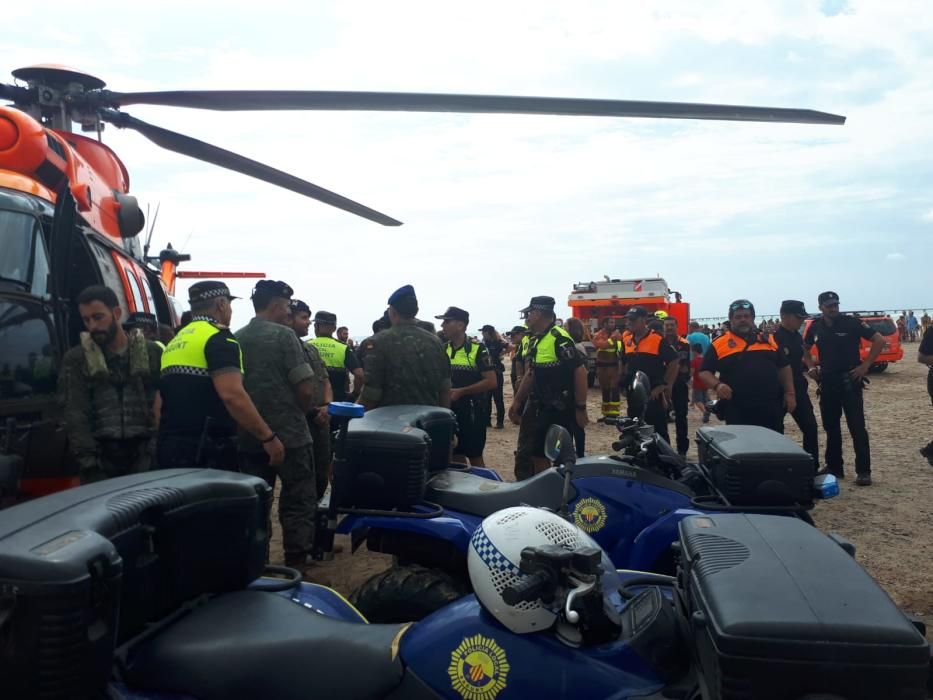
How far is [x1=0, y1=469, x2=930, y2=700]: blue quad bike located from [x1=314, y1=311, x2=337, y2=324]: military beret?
5122mm

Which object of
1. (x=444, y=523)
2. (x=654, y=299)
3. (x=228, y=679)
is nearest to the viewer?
(x=228, y=679)

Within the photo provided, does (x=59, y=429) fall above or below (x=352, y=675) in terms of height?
above

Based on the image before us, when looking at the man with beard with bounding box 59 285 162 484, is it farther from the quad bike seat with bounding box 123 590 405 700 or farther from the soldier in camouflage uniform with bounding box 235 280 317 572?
the quad bike seat with bounding box 123 590 405 700

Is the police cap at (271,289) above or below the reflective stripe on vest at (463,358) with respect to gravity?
above

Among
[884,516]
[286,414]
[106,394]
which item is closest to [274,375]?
[286,414]

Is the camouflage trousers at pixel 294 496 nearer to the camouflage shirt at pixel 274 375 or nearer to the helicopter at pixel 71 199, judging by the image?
the camouflage shirt at pixel 274 375

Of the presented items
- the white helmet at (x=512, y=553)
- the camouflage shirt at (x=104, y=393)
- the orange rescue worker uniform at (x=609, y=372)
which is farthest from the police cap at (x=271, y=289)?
the orange rescue worker uniform at (x=609, y=372)

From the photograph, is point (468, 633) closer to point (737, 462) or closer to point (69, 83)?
point (737, 462)

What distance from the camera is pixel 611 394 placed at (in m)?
11.3

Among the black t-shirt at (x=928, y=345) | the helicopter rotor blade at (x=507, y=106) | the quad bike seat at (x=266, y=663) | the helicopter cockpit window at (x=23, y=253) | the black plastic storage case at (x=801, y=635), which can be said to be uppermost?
the helicopter rotor blade at (x=507, y=106)

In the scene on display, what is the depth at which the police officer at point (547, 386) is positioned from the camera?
19.1ft

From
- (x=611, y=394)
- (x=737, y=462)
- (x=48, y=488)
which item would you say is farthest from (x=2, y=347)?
(x=611, y=394)

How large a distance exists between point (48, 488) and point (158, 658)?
2831 mm

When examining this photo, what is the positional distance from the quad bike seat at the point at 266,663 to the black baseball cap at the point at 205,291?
2.54 meters
